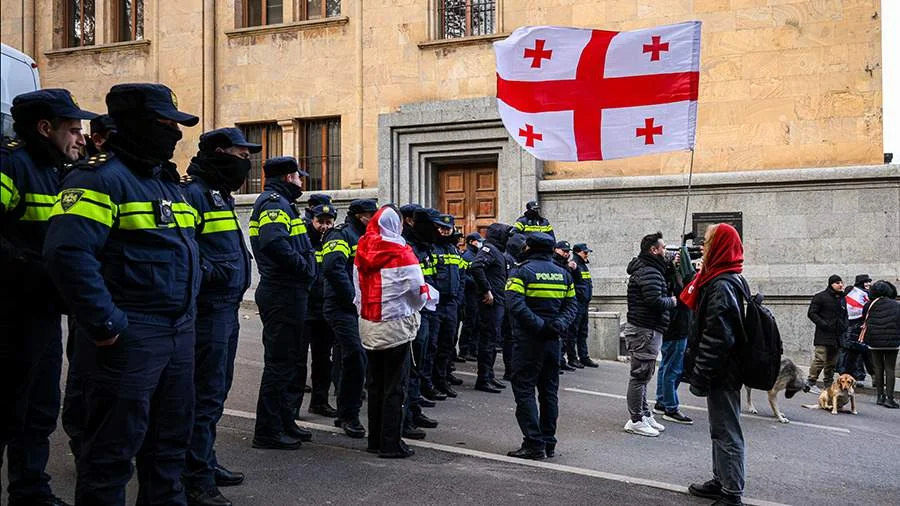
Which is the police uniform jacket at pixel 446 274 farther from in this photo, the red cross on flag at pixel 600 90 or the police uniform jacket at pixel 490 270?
the red cross on flag at pixel 600 90

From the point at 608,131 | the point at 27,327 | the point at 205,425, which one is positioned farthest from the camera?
the point at 608,131

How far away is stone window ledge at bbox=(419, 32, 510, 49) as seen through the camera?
54.8ft

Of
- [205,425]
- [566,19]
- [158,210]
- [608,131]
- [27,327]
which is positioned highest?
[566,19]

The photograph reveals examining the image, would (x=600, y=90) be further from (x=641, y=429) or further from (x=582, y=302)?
(x=582, y=302)

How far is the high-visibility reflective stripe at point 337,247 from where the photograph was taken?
7.26m

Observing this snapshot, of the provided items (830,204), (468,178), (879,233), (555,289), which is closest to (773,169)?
(830,204)

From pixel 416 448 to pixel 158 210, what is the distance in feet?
12.3

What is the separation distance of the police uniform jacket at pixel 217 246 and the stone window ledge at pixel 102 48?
15903mm

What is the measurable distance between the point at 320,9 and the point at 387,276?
13.6 metres

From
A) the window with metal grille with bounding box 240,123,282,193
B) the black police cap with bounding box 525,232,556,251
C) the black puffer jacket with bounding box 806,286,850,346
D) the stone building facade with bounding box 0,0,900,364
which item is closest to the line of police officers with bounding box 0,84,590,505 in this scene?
the black police cap with bounding box 525,232,556,251

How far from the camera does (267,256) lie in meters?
6.46

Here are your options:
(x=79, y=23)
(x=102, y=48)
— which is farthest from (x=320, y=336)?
(x=79, y=23)

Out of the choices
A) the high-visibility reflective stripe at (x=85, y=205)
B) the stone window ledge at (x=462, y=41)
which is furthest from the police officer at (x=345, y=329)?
the stone window ledge at (x=462, y=41)

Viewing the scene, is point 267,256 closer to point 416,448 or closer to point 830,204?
point 416,448
